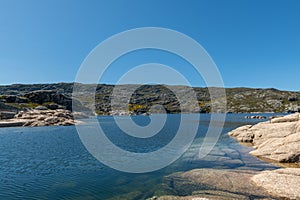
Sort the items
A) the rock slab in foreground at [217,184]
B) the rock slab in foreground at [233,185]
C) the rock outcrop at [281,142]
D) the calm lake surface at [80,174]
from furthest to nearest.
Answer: the rock outcrop at [281,142] < the calm lake surface at [80,174] < the rock slab in foreground at [217,184] < the rock slab in foreground at [233,185]

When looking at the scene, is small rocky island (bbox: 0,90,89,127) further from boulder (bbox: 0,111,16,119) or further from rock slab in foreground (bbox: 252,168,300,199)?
rock slab in foreground (bbox: 252,168,300,199)

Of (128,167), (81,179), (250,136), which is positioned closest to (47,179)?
(81,179)

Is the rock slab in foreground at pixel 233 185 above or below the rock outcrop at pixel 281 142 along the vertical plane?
below

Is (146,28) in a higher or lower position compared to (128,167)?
higher

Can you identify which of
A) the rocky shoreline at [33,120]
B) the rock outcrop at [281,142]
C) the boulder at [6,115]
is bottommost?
the rock outcrop at [281,142]

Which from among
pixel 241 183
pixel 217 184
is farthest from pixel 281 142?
pixel 217 184

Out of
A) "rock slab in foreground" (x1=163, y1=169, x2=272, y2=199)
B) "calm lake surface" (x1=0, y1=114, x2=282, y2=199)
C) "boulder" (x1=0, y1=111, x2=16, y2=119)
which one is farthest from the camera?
"boulder" (x1=0, y1=111, x2=16, y2=119)

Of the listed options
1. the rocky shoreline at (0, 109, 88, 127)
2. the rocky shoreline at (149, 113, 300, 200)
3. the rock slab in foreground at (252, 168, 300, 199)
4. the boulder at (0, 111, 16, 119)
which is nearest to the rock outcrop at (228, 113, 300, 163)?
the rocky shoreline at (149, 113, 300, 200)

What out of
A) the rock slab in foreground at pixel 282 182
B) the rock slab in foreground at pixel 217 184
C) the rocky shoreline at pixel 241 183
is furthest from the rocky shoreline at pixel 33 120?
the rock slab in foreground at pixel 282 182

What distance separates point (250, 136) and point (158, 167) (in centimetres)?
3513

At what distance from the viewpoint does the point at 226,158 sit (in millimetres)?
38375

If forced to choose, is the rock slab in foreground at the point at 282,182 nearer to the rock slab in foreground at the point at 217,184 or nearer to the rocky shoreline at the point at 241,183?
the rocky shoreline at the point at 241,183

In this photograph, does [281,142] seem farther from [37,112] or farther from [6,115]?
[6,115]

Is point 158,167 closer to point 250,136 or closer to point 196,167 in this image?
point 196,167
